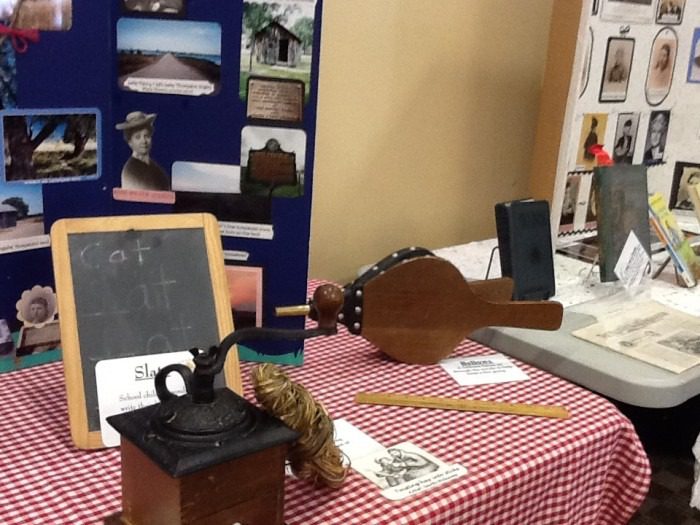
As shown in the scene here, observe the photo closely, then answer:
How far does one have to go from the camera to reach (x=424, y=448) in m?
0.96

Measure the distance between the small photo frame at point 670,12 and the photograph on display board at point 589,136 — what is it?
0.28 m

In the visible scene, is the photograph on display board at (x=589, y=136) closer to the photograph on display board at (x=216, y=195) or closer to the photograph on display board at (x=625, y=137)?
the photograph on display board at (x=625, y=137)

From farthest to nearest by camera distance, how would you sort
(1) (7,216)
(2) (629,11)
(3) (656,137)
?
(3) (656,137) → (2) (629,11) → (1) (7,216)

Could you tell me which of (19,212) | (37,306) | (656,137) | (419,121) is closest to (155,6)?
(19,212)

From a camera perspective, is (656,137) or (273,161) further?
(656,137)

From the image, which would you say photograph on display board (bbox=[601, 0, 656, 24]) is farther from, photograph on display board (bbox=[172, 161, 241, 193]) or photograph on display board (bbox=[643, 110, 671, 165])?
photograph on display board (bbox=[172, 161, 241, 193])

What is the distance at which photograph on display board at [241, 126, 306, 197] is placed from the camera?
1.09m

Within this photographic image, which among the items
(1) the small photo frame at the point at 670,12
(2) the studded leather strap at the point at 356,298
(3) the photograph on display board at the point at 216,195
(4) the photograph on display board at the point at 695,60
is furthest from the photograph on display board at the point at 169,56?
(4) the photograph on display board at the point at 695,60

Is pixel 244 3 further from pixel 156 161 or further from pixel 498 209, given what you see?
pixel 498 209

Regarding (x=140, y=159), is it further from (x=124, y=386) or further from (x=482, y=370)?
(x=482, y=370)

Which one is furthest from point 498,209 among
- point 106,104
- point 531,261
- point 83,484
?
point 83,484

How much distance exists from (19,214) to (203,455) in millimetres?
504

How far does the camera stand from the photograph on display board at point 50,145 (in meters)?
1.01

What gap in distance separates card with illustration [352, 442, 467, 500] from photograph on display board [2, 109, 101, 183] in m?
0.53
